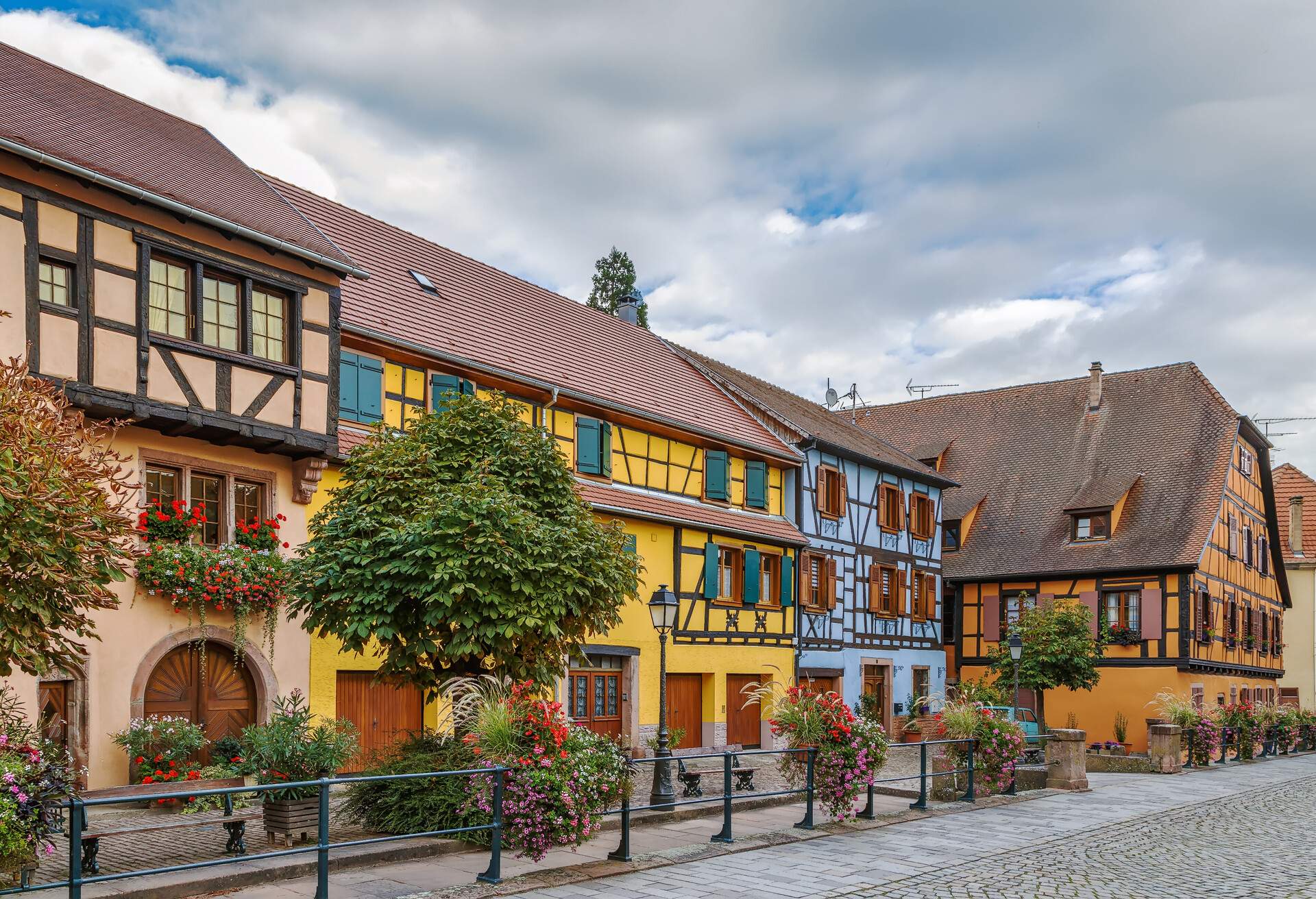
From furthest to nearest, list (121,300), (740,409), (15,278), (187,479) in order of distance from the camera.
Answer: (740,409)
(187,479)
(121,300)
(15,278)

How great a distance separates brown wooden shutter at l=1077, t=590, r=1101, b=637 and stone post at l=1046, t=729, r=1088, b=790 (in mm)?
13623

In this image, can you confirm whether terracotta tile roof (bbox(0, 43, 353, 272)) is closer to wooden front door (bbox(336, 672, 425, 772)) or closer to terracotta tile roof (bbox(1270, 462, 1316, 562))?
wooden front door (bbox(336, 672, 425, 772))

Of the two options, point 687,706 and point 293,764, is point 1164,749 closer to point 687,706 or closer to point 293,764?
point 687,706

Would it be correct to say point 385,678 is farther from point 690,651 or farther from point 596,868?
point 690,651

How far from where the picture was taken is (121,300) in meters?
13.8

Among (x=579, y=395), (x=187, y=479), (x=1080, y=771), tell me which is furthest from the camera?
(x=579, y=395)

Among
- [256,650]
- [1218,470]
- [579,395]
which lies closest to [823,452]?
→ [579,395]

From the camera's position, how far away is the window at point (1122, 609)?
109 ft

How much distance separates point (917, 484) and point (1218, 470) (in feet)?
28.0

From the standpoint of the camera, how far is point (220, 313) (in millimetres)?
14961

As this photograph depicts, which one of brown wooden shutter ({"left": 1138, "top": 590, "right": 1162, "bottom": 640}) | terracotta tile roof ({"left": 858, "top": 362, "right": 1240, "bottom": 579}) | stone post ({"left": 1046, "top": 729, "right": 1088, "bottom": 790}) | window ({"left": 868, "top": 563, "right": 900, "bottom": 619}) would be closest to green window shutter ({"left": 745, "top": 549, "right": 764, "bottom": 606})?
window ({"left": 868, "top": 563, "right": 900, "bottom": 619})

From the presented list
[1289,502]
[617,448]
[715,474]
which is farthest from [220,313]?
[1289,502]

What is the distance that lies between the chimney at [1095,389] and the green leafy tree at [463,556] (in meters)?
29.2

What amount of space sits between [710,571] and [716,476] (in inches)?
84.9
